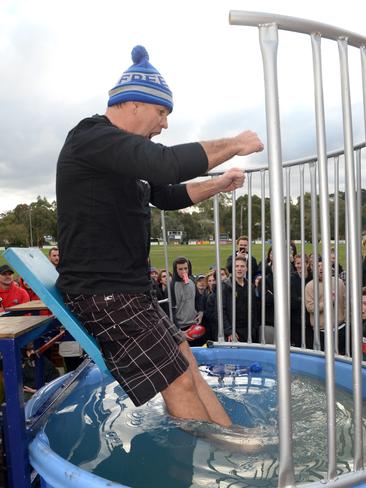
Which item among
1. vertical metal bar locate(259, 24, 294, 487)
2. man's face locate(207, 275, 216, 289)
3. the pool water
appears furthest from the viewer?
man's face locate(207, 275, 216, 289)

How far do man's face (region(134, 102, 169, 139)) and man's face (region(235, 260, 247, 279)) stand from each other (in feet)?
11.9

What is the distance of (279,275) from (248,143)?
51cm

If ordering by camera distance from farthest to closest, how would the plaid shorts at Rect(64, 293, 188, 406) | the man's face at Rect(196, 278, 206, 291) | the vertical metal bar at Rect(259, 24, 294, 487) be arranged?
the man's face at Rect(196, 278, 206, 291) < the plaid shorts at Rect(64, 293, 188, 406) < the vertical metal bar at Rect(259, 24, 294, 487)

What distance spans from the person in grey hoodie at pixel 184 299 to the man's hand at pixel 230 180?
361 cm

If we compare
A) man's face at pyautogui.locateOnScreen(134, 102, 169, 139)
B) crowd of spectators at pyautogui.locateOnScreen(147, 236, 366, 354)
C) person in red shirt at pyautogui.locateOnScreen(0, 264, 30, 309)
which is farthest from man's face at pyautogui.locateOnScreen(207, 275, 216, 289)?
man's face at pyautogui.locateOnScreen(134, 102, 169, 139)

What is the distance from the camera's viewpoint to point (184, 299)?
5.88 meters

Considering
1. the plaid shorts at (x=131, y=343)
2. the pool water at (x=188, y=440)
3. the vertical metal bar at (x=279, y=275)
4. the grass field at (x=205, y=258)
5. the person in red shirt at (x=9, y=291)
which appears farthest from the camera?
the grass field at (x=205, y=258)

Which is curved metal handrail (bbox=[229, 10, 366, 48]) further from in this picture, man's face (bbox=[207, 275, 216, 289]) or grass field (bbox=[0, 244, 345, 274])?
man's face (bbox=[207, 275, 216, 289])

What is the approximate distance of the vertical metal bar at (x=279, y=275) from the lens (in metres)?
1.22

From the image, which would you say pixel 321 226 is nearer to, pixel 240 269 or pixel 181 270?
pixel 240 269

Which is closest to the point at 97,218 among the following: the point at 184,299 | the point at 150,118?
the point at 150,118

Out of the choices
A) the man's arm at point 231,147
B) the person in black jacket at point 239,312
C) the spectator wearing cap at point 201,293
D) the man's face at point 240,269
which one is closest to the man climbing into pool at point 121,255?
the man's arm at point 231,147

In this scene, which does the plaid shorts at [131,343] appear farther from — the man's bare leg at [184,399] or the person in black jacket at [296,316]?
the person in black jacket at [296,316]

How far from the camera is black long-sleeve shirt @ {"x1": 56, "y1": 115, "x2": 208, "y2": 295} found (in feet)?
5.79
